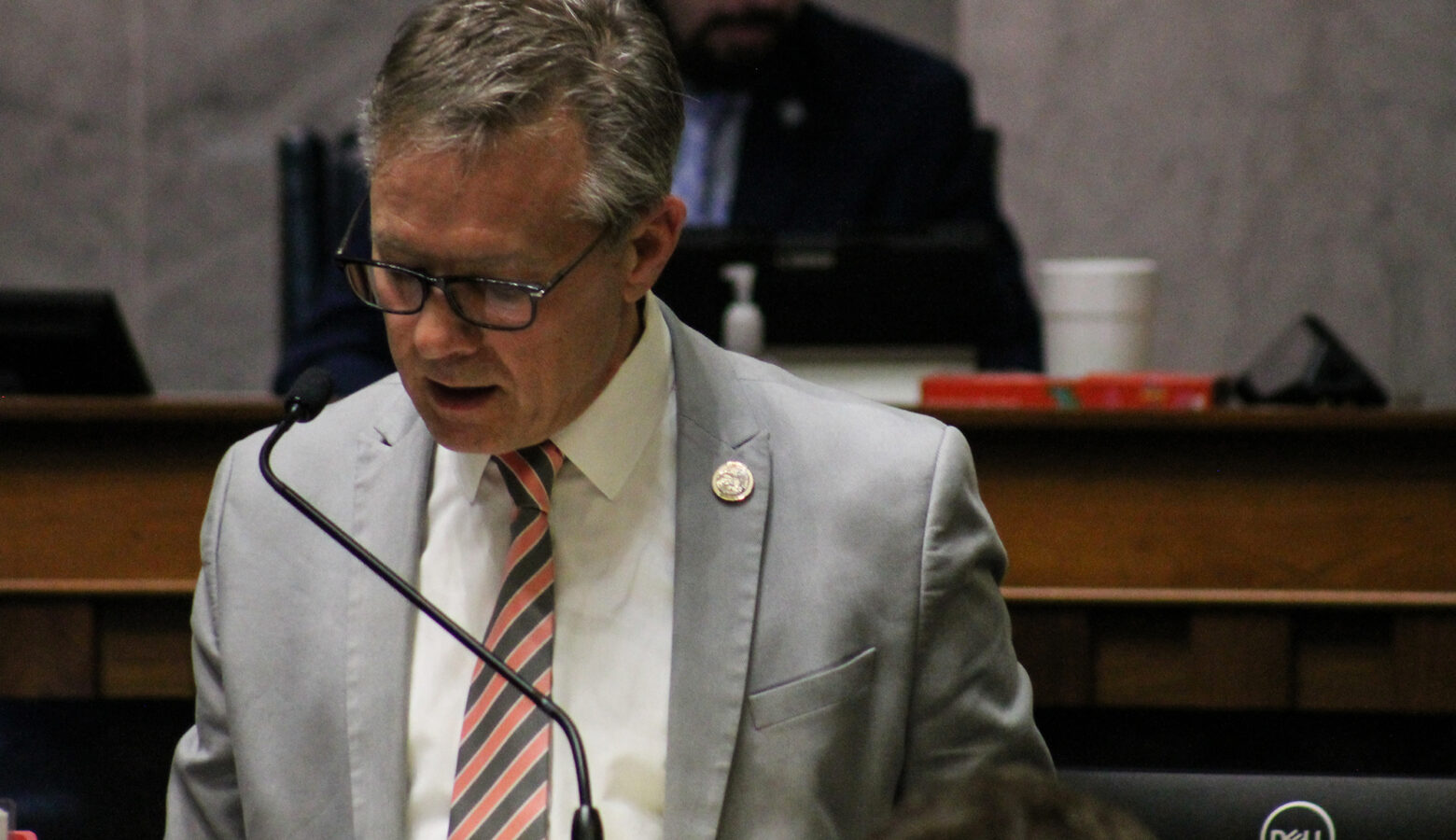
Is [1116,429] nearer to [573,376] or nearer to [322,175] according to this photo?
[573,376]

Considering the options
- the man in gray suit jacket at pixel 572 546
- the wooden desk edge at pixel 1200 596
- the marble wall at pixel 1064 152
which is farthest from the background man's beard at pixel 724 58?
the man in gray suit jacket at pixel 572 546

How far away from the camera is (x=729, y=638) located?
55.2 inches

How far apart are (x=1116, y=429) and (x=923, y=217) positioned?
57.5 inches

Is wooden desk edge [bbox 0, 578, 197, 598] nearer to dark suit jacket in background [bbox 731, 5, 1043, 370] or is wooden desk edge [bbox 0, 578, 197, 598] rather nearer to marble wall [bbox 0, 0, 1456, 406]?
dark suit jacket in background [bbox 731, 5, 1043, 370]

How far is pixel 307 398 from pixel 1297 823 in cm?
102

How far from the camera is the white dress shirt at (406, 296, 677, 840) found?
1387mm

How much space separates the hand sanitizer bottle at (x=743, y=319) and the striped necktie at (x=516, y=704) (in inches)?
41.4

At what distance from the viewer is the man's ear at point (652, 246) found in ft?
4.71

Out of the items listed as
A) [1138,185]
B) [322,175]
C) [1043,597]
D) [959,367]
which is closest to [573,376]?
[1043,597]

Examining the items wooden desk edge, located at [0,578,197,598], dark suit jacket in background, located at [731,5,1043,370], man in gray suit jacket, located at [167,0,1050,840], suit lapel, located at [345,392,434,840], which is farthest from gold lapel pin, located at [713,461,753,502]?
dark suit jacket in background, located at [731,5,1043,370]

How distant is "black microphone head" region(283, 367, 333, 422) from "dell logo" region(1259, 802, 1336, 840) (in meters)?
0.99

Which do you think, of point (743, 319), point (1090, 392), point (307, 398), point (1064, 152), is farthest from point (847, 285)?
point (1064, 152)

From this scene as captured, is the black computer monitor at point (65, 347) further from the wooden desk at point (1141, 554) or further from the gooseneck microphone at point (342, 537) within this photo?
the gooseneck microphone at point (342, 537)

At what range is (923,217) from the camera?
11.3 ft
